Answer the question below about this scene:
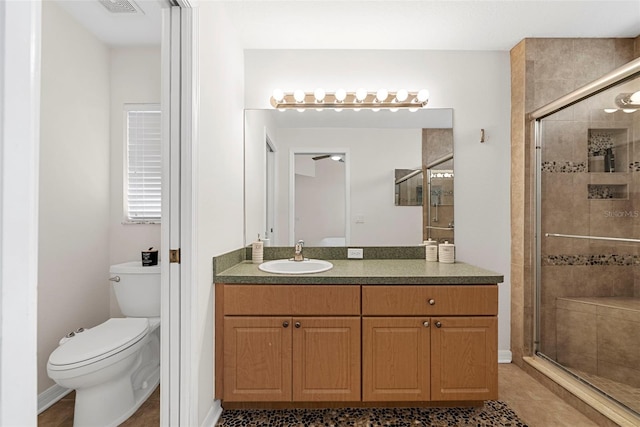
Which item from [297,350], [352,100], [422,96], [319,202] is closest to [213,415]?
[297,350]

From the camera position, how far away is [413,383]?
1894mm

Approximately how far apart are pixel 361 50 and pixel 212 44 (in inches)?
47.0

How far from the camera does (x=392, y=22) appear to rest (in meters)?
2.20

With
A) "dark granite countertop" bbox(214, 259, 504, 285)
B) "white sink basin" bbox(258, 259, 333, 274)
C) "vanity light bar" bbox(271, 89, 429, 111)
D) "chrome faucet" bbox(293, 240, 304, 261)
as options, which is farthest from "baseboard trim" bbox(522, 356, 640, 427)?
"vanity light bar" bbox(271, 89, 429, 111)

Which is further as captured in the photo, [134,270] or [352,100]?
[352,100]

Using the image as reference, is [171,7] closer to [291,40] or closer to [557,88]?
[291,40]

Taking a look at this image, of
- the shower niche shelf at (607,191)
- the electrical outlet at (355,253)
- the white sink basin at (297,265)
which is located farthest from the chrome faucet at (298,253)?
the shower niche shelf at (607,191)

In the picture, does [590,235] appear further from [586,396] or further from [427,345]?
[427,345]

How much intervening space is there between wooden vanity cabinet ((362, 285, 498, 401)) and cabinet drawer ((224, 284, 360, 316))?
4.0 inches

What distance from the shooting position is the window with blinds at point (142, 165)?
2.61m

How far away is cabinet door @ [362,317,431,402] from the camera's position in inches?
74.4

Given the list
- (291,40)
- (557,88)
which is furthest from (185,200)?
(557,88)

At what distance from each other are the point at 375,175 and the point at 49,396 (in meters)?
2.45

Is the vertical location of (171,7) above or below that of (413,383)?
above
